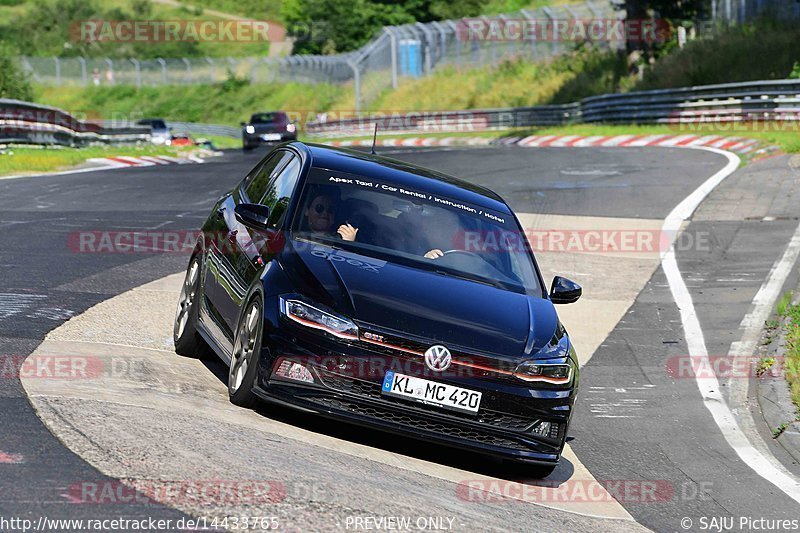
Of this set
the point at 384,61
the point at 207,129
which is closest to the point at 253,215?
the point at 384,61

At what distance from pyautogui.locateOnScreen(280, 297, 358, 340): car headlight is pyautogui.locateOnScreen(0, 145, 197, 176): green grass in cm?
1760

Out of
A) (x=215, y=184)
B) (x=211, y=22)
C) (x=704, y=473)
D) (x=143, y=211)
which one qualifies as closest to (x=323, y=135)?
(x=215, y=184)

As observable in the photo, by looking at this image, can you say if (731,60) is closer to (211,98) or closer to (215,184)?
(215,184)

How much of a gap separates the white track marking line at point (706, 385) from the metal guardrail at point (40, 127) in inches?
608

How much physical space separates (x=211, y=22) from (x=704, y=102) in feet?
279

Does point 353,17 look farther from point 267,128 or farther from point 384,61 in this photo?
point 267,128

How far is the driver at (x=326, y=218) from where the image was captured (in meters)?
7.95

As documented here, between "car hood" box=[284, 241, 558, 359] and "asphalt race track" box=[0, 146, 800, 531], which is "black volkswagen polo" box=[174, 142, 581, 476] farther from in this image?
"asphalt race track" box=[0, 146, 800, 531]

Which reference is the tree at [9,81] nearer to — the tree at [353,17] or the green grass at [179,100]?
the green grass at [179,100]

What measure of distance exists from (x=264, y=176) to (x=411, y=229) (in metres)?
1.47

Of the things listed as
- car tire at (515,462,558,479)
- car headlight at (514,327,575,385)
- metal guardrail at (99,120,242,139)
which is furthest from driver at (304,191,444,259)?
metal guardrail at (99,120,242,139)

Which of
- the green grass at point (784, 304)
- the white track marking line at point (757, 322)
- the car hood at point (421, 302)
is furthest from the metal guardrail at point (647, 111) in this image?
the car hood at point (421, 302)

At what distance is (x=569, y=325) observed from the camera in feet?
38.6

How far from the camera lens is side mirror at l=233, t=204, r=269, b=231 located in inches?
310
